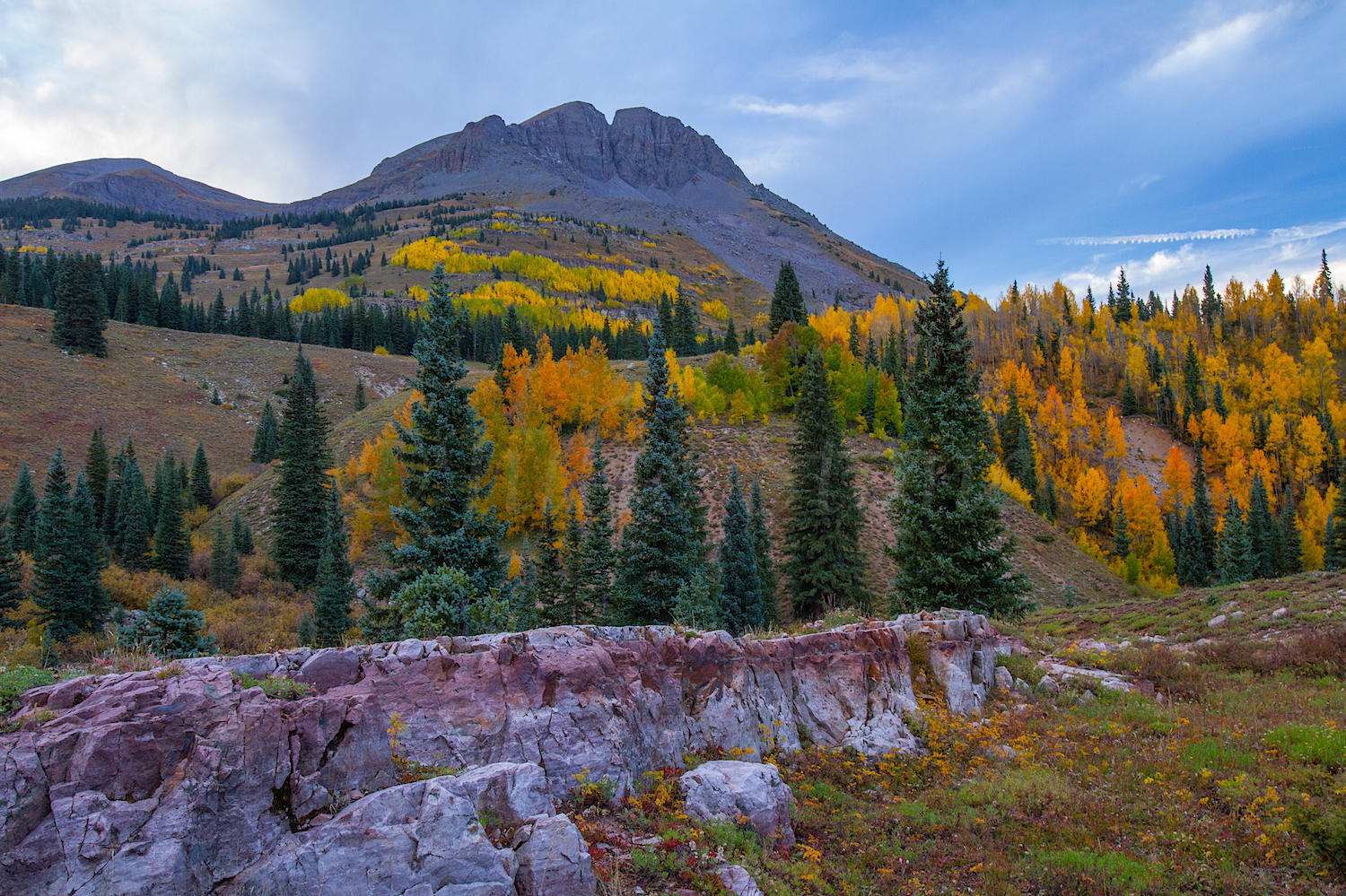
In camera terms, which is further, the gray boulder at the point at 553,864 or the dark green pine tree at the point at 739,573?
the dark green pine tree at the point at 739,573

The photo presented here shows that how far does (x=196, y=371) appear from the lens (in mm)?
91688

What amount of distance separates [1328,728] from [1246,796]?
2.78 meters

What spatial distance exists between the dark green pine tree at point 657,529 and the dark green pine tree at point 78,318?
97161mm

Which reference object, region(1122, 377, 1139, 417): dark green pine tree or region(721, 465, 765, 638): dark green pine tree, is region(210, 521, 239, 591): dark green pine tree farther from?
region(1122, 377, 1139, 417): dark green pine tree

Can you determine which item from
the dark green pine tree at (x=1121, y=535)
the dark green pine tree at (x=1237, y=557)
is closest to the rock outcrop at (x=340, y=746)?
the dark green pine tree at (x=1237, y=557)

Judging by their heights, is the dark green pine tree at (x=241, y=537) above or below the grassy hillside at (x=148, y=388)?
below

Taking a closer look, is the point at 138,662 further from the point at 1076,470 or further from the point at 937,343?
the point at 1076,470

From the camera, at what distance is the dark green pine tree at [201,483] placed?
206ft

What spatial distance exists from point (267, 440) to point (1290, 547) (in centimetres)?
12297

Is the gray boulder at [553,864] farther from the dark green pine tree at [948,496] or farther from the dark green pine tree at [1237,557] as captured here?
the dark green pine tree at [1237,557]

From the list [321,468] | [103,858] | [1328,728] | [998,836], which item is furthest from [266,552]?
[1328,728]

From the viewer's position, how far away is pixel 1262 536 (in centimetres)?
6481

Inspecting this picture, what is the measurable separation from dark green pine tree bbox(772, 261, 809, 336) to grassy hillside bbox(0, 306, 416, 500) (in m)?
43.6

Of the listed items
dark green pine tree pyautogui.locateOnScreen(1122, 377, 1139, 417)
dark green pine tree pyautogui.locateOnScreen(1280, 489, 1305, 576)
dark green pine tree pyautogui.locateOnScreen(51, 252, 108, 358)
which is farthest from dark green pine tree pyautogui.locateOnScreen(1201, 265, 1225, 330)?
dark green pine tree pyautogui.locateOnScreen(51, 252, 108, 358)
